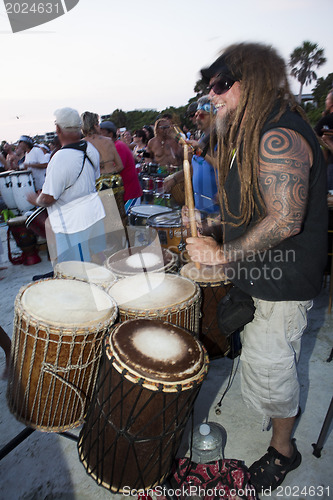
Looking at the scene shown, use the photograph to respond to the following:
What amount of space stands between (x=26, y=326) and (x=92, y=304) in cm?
36

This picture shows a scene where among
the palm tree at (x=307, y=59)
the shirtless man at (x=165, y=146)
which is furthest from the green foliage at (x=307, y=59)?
the shirtless man at (x=165, y=146)

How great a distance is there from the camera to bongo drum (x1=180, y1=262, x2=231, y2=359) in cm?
262

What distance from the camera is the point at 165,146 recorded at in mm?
6273

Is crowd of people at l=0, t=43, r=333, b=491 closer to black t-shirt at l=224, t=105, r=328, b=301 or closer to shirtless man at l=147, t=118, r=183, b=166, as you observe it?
black t-shirt at l=224, t=105, r=328, b=301

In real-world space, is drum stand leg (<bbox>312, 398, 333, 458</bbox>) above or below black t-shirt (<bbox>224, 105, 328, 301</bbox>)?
below

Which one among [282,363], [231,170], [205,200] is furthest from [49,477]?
[205,200]

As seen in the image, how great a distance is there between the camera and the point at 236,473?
1867 millimetres

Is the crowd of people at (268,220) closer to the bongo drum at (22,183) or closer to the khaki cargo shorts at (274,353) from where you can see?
the khaki cargo shorts at (274,353)

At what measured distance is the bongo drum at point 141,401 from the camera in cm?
145

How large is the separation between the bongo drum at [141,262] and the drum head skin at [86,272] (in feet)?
0.29

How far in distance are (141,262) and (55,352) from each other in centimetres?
110

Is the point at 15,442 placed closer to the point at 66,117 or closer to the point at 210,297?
the point at 210,297

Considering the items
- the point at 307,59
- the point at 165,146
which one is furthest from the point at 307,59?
the point at 165,146

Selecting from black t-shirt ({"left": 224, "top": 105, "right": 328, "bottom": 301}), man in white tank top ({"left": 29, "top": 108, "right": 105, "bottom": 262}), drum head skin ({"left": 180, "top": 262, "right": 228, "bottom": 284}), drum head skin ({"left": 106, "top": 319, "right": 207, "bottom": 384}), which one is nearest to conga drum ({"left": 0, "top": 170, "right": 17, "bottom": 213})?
man in white tank top ({"left": 29, "top": 108, "right": 105, "bottom": 262})
